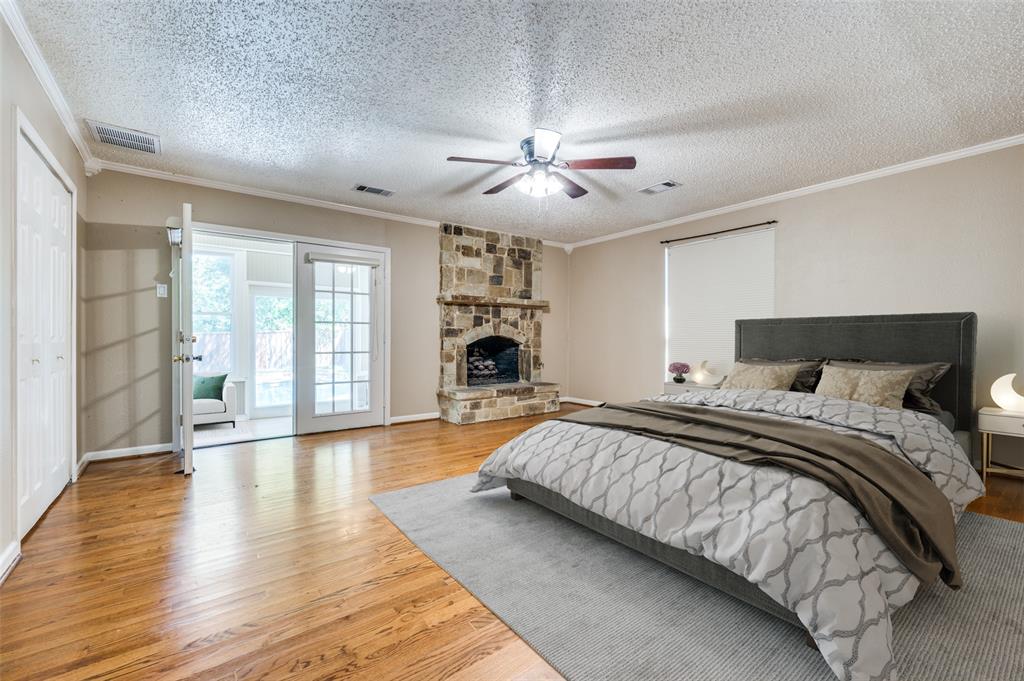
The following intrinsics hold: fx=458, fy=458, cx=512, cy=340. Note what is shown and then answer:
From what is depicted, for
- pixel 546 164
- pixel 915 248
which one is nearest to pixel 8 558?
pixel 546 164

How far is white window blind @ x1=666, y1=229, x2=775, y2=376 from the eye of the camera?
4828 mm

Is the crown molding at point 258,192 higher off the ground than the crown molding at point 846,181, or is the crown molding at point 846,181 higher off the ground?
the crown molding at point 258,192

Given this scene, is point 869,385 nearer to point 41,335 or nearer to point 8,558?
point 8,558

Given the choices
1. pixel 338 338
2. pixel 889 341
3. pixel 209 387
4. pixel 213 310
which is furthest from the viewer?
pixel 213 310

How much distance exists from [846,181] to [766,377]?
198 centimetres

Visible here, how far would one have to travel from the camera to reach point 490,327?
20.6ft

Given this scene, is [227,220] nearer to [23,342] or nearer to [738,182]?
[23,342]

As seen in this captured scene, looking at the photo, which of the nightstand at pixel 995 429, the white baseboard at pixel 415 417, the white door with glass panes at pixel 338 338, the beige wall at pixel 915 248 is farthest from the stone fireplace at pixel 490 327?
the nightstand at pixel 995 429

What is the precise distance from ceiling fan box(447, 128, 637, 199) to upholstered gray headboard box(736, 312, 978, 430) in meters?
2.45

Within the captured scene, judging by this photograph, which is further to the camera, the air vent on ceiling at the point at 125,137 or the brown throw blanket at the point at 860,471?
the air vent on ceiling at the point at 125,137

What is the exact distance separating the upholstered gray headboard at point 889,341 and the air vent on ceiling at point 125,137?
5503 mm

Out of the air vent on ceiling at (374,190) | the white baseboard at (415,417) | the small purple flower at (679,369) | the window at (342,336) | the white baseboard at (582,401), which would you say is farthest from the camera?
the white baseboard at (582,401)

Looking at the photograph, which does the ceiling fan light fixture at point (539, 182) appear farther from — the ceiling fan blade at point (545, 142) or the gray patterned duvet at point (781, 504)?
the gray patterned duvet at point (781, 504)

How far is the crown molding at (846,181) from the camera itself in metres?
3.40
